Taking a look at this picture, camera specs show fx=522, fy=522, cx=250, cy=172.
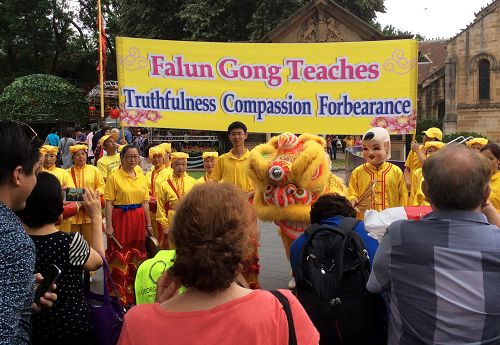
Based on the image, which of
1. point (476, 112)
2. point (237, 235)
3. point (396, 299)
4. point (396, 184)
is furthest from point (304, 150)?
point (476, 112)

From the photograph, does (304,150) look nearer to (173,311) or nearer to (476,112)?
(173,311)

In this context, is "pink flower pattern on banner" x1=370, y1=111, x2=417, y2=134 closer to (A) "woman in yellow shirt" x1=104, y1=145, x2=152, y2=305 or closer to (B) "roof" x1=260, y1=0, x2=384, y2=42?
(A) "woman in yellow shirt" x1=104, y1=145, x2=152, y2=305

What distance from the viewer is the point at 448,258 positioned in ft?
6.98

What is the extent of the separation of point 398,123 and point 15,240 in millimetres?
5660

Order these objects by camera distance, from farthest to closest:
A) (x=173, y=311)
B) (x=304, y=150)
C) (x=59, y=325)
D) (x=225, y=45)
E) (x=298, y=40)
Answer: (x=298, y=40) → (x=225, y=45) → (x=304, y=150) → (x=59, y=325) → (x=173, y=311)

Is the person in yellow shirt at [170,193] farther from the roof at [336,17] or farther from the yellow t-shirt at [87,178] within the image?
the roof at [336,17]

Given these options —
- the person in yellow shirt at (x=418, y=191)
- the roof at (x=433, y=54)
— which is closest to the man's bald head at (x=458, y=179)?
the person in yellow shirt at (x=418, y=191)

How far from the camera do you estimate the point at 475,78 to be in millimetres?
34812

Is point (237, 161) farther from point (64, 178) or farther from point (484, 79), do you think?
point (484, 79)

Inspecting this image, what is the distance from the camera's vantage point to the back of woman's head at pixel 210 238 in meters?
1.64

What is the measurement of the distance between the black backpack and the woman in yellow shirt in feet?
11.7

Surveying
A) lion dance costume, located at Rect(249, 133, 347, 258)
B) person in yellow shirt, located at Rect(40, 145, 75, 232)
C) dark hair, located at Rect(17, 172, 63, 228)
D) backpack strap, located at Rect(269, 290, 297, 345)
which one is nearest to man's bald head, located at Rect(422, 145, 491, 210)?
backpack strap, located at Rect(269, 290, 297, 345)

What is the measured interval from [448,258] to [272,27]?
80.8ft

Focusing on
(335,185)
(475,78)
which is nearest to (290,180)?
(335,185)
